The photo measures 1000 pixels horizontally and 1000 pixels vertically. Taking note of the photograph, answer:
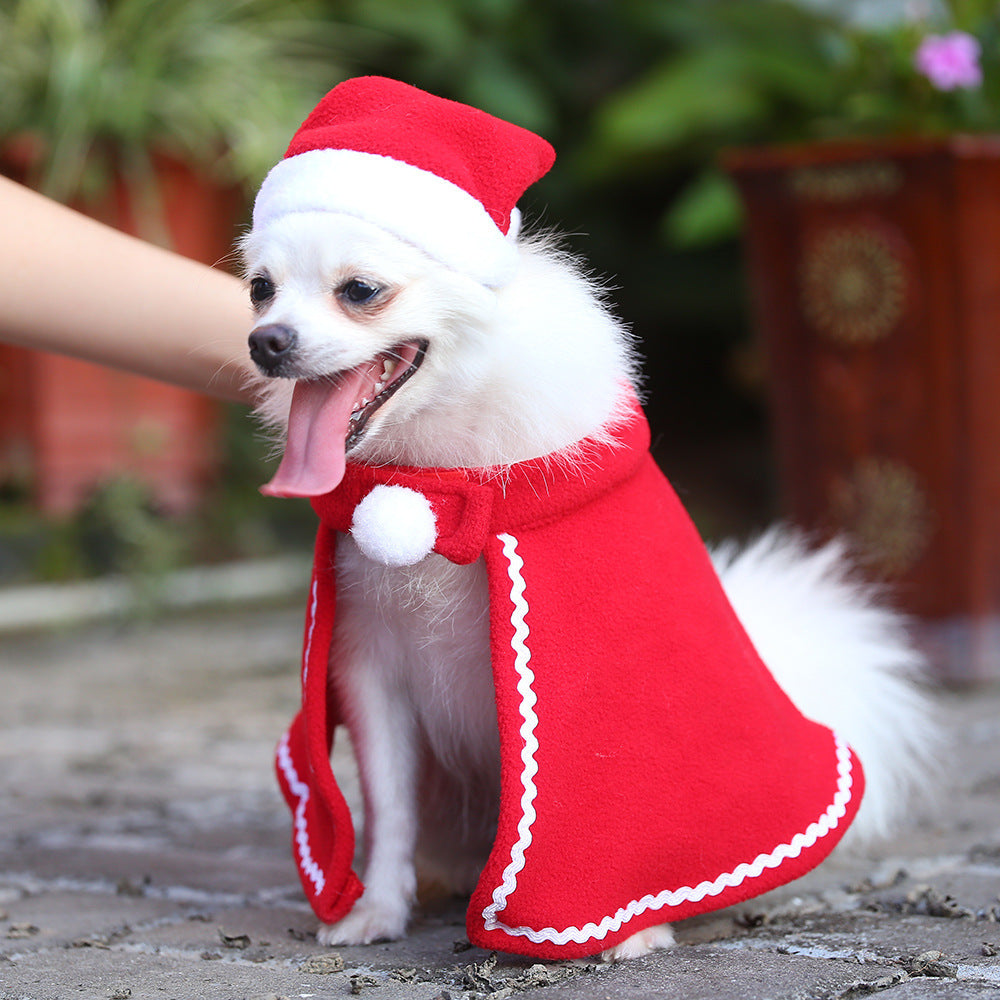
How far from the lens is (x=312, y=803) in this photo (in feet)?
5.16

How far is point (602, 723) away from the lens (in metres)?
1.39

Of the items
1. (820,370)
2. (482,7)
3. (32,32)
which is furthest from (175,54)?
(820,370)

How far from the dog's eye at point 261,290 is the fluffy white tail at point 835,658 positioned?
77 centimetres

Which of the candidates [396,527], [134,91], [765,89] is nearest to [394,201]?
[396,527]

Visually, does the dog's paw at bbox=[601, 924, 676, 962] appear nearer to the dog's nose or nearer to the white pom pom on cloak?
the white pom pom on cloak

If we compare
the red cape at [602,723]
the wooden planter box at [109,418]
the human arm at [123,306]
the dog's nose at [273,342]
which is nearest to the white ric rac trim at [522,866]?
the red cape at [602,723]

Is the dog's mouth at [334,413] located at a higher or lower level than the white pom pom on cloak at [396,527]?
higher

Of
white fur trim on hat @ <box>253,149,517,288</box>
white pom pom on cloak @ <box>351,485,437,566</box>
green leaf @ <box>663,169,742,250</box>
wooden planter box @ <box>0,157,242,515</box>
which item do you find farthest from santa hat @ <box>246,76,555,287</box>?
green leaf @ <box>663,169,742,250</box>

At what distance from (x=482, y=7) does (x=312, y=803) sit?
418 centimetres

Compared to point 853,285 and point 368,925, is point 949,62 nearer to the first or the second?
point 853,285

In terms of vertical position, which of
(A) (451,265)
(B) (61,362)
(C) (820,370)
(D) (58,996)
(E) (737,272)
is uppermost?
(E) (737,272)

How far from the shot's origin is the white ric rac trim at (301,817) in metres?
1.51

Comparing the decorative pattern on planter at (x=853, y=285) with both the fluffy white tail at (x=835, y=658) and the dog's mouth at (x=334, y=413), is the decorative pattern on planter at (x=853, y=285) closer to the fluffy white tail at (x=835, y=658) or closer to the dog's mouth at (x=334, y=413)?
the fluffy white tail at (x=835, y=658)

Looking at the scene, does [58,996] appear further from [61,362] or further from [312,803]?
[61,362]
